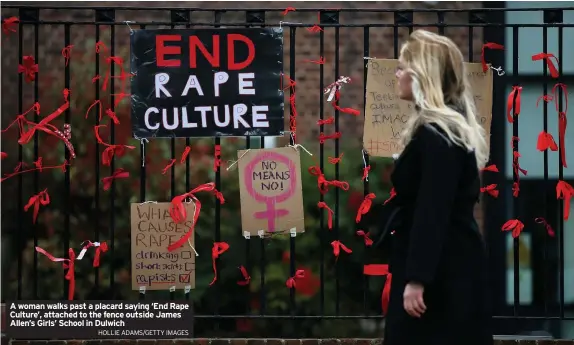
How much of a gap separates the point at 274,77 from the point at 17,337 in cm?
197

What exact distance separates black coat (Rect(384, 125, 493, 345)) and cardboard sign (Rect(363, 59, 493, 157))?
75.9 inches

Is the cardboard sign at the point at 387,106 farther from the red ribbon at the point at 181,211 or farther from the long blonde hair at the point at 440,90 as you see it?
the long blonde hair at the point at 440,90

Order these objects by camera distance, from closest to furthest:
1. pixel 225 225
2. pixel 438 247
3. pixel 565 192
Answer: pixel 438 247 < pixel 565 192 < pixel 225 225

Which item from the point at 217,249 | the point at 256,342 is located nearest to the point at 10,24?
the point at 217,249

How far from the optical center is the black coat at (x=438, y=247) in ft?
10.3

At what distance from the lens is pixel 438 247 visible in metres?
3.14

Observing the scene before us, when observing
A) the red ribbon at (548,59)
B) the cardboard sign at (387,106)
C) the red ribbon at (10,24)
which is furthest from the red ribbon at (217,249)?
the red ribbon at (548,59)

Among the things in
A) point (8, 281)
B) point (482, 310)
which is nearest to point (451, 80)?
point (482, 310)

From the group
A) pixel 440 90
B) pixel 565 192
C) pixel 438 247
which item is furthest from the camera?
pixel 565 192

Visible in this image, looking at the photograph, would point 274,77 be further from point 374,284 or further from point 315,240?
point 374,284

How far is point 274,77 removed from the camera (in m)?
5.25

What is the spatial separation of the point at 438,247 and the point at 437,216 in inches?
3.9

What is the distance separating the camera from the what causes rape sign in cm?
523

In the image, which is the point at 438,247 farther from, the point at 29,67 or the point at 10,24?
the point at 10,24
